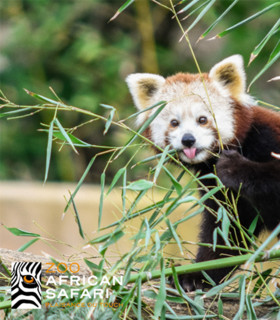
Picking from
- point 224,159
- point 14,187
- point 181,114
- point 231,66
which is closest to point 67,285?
point 224,159

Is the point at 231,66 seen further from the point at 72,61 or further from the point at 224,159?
the point at 72,61

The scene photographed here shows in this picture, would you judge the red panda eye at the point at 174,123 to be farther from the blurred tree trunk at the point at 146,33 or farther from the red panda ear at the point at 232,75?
the blurred tree trunk at the point at 146,33

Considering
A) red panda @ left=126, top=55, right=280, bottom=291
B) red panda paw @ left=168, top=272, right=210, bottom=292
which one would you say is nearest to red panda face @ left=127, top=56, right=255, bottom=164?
red panda @ left=126, top=55, right=280, bottom=291

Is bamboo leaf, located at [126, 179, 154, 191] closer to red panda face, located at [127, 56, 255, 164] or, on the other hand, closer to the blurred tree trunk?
red panda face, located at [127, 56, 255, 164]

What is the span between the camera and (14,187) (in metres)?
6.33

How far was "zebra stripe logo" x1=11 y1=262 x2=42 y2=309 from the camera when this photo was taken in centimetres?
264

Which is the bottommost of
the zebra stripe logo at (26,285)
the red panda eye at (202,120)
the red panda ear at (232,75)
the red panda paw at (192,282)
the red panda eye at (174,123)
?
the red panda paw at (192,282)

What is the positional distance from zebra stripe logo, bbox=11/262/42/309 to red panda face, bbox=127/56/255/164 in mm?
960

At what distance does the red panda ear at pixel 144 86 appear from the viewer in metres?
3.77

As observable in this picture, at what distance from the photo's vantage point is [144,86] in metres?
3.81

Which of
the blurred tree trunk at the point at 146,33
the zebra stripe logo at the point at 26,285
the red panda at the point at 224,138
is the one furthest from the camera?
the blurred tree trunk at the point at 146,33

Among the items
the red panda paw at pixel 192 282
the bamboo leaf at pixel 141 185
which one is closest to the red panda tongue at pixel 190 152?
the red panda paw at pixel 192 282

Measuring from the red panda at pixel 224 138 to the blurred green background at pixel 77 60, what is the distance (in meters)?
3.43

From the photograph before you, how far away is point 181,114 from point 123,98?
3893 millimetres
